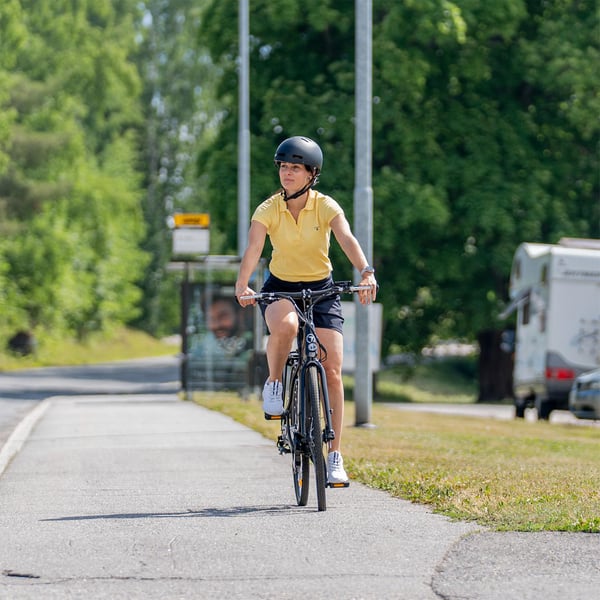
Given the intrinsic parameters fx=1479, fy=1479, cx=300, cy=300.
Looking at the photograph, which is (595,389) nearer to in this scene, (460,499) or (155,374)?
(460,499)

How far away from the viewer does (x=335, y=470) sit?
804 centimetres

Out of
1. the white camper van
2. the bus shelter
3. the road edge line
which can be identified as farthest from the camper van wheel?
the road edge line

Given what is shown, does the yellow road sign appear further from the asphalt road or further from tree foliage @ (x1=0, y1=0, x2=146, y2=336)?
tree foliage @ (x1=0, y1=0, x2=146, y2=336)

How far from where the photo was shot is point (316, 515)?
25.3 feet

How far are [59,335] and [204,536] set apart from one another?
4303cm

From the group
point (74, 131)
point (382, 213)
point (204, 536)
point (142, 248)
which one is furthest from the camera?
point (142, 248)

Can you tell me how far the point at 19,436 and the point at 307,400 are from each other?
22.5ft

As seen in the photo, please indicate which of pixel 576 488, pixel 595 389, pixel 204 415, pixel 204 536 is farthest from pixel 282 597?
pixel 595 389

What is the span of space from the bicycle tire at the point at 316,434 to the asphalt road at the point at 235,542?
0.13m

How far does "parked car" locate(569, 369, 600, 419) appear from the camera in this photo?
67.3 ft

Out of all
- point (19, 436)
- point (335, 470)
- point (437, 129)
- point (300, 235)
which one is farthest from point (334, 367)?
point (437, 129)

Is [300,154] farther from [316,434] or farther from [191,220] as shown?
[191,220]

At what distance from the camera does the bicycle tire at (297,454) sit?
26.4 feet

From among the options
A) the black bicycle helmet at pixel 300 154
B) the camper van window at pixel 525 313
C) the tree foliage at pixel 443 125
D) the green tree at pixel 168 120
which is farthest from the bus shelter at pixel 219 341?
the green tree at pixel 168 120
